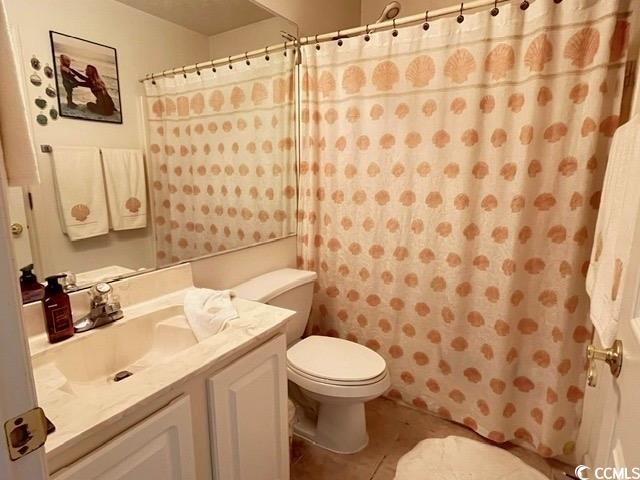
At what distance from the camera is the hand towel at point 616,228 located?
0.79m

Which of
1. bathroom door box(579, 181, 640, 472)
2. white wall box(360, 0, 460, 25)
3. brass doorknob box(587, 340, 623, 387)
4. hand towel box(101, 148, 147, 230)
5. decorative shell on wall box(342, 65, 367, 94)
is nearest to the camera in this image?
bathroom door box(579, 181, 640, 472)

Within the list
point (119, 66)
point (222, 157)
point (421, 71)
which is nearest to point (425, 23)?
point (421, 71)

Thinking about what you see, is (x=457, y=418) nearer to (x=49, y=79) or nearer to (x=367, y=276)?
(x=367, y=276)

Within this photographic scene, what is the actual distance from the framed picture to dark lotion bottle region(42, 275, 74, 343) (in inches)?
20.7

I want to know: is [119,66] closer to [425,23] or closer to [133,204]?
[133,204]

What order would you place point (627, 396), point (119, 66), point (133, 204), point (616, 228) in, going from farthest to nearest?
1. point (133, 204)
2. point (119, 66)
3. point (616, 228)
4. point (627, 396)

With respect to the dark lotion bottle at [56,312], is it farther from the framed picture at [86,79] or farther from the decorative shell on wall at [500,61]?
the decorative shell on wall at [500,61]

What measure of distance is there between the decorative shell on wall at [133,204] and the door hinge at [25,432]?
949 millimetres

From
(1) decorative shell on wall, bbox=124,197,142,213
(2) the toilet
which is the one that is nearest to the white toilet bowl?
(2) the toilet

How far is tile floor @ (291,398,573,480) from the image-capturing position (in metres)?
1.58

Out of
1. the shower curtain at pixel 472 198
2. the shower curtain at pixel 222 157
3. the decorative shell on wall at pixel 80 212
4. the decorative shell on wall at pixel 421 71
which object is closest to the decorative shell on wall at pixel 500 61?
the shower curtain at pixel 472 198

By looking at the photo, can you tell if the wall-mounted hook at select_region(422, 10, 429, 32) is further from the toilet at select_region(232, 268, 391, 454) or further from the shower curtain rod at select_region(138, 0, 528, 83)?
the toilet at select_region(232, 268, 391, 454)

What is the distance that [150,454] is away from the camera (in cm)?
79

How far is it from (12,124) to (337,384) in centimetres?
135
